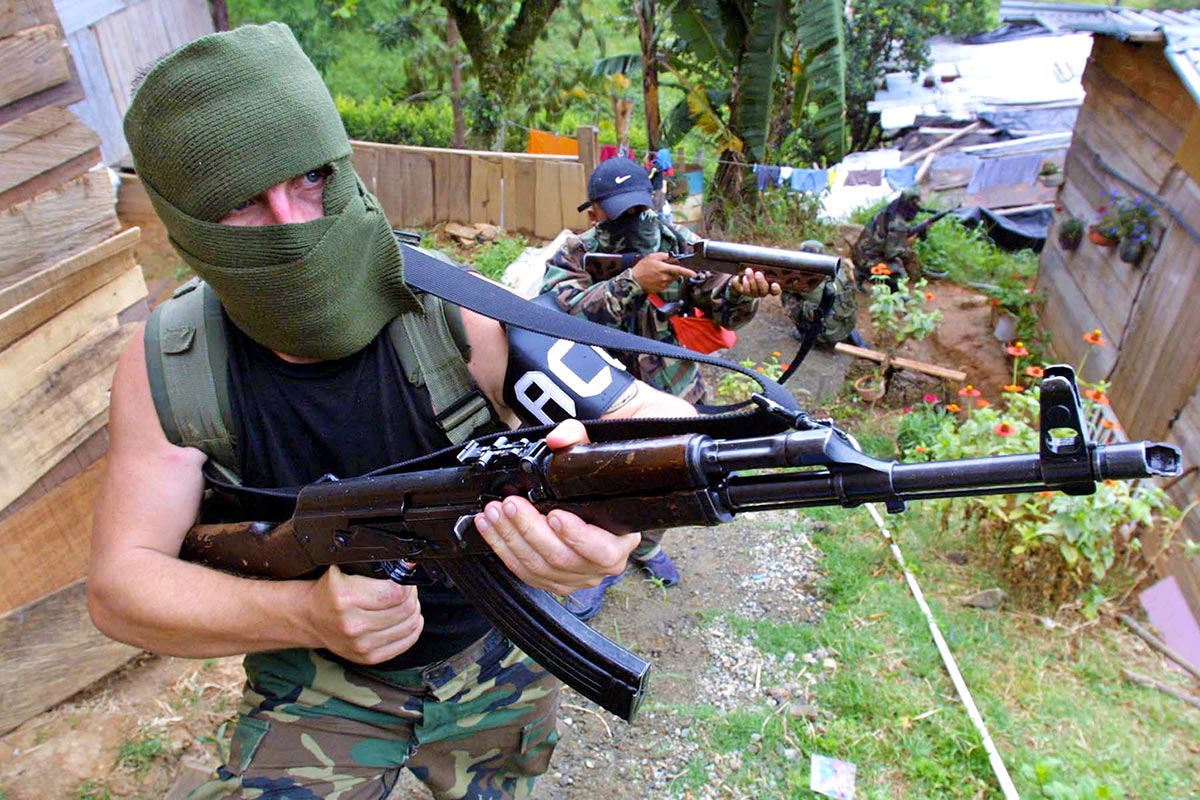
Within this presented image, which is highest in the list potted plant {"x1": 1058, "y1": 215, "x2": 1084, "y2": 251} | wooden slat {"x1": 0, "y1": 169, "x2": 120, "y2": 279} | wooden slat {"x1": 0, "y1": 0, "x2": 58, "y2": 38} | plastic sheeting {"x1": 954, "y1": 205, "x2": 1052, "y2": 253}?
wooden slat {"x1": 0, "y1": 0, "x2": 58, "y2": 38}

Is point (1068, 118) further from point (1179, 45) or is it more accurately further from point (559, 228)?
point (559, 228)

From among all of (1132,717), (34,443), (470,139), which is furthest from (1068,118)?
(34,443)

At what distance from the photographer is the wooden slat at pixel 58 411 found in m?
3.23

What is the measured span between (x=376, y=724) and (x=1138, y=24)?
9.43 meters

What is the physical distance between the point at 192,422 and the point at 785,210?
37.8ft

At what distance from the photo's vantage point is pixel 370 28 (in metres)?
16.1

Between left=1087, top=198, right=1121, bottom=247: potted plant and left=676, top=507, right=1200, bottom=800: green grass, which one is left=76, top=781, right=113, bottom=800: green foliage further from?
left=1087, top=198, right=1121, bottom=247: potted plant

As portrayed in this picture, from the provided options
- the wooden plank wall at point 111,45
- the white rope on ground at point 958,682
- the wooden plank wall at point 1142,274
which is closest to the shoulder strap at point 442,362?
the white rope on ground at point 958,682

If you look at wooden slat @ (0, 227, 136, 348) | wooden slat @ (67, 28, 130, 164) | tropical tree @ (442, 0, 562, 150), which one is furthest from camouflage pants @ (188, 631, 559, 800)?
tropical tree @ (442, 0, 562, 150)

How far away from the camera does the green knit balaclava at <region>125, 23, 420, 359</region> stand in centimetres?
185

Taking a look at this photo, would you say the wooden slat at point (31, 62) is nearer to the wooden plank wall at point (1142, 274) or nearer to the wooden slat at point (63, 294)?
the wooden slat at point (63, 294)

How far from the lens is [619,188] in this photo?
5.21m

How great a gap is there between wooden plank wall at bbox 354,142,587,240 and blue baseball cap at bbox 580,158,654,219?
390 centimetres

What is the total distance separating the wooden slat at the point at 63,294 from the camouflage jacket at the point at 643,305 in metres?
2.24
